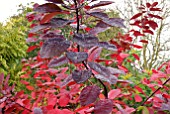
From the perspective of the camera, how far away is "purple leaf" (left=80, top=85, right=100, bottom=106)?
880 millimetres

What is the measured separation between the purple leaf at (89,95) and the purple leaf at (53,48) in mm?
170

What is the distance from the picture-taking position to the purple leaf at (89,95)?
2.89 feet

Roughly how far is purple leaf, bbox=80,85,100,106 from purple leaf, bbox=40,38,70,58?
170mm

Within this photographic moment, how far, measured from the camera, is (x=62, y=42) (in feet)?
2.70

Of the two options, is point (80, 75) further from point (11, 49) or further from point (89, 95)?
point (11, 49)

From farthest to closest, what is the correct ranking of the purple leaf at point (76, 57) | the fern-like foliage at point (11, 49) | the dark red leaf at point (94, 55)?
the fern-like foliage at point (11, 49) → the dark red leaf at point (94, 55) → the purple leaf at point (76, 57)

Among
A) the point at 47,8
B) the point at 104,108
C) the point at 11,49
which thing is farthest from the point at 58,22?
the point at 11,49

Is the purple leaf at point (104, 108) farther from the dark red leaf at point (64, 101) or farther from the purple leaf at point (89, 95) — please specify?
the dark red leaf at point (64, 101)

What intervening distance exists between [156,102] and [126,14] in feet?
23.8

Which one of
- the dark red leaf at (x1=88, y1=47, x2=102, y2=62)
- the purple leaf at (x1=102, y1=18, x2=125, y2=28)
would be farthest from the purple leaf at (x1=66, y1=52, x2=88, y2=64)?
the dark red leaf at (x1=88, y1=47, x2=102, y2=62)

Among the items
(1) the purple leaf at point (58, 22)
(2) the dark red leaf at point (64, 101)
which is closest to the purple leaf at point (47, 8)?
(1) the purple leaf at point (58, 22)

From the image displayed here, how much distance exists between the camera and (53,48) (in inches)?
31.4

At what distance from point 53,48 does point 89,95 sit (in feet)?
0.65

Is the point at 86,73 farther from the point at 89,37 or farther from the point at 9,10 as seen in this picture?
the point at 9,10
